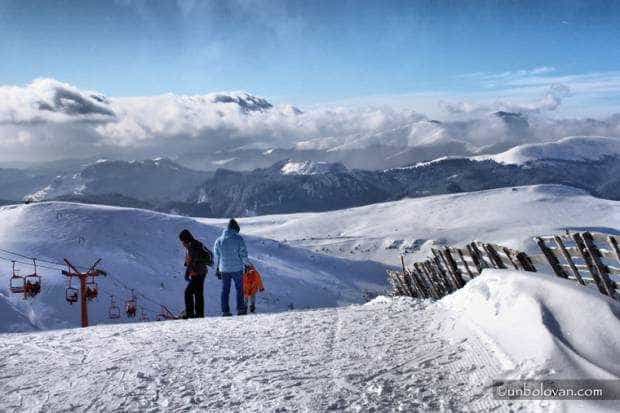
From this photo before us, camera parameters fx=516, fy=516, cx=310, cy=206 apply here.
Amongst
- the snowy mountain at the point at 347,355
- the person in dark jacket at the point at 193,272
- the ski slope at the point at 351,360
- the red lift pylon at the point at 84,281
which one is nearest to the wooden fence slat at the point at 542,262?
the snowy mountain at the point at 347,355

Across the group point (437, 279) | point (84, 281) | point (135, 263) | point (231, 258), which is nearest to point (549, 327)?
point (231, 258)

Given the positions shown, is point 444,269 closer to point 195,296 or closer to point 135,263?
point 195,296

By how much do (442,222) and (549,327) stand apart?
120152 millimetres

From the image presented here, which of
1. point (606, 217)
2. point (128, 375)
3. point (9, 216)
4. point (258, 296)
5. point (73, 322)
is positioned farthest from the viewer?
point (606, 217)

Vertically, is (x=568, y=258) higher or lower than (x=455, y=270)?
higher

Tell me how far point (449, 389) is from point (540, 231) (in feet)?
299

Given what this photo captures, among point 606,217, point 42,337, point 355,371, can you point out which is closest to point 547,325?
point 355,371

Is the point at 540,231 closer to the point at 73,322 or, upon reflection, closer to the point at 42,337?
the point at 73,322

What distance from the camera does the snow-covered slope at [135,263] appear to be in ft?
129

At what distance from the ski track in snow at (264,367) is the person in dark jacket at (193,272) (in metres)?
3.49

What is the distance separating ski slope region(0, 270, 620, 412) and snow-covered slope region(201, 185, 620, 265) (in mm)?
86685

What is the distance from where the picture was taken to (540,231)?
287ft

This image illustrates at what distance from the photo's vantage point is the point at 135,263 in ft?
181

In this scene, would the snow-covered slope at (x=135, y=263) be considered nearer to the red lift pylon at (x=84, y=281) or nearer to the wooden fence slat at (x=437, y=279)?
the red lift pylon at (x=84, y=281)
